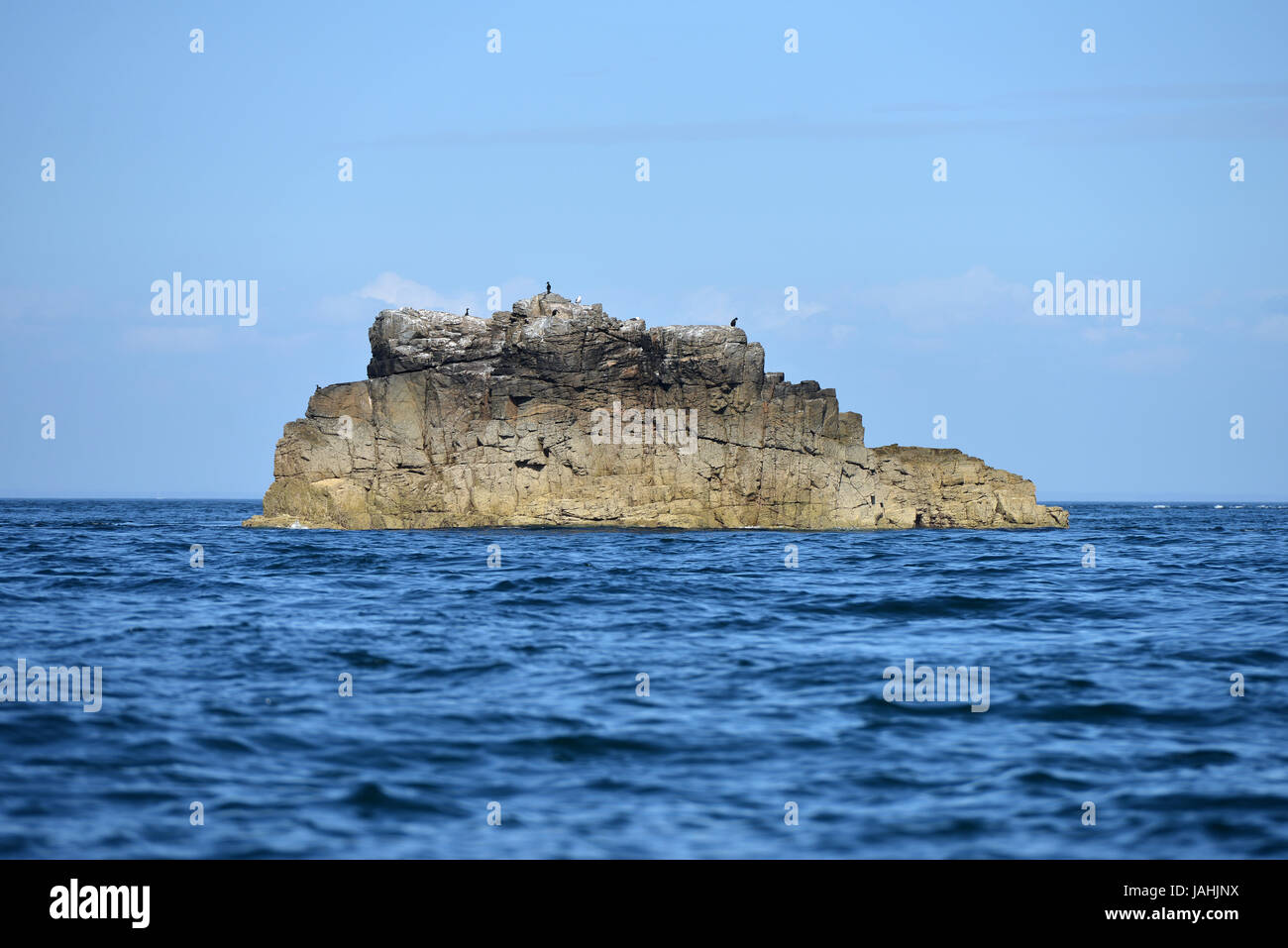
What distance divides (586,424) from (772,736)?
59.6 metres

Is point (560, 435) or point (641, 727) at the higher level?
point (560, 435)

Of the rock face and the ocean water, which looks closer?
the ocean water

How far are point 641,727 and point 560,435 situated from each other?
5897 cm

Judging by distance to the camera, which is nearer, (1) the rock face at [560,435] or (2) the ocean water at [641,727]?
(2) the ocean water at [641,727]

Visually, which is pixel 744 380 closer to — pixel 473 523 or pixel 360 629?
pixel 473 523

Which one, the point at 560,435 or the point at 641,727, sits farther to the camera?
the point at 560,435

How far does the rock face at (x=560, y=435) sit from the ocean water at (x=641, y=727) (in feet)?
143

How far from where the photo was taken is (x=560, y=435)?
233 ft

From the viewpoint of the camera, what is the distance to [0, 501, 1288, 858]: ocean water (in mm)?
8930

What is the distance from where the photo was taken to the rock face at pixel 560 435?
70.4 meters

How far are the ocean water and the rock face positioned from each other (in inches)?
1712

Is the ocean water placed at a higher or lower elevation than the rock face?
lower
